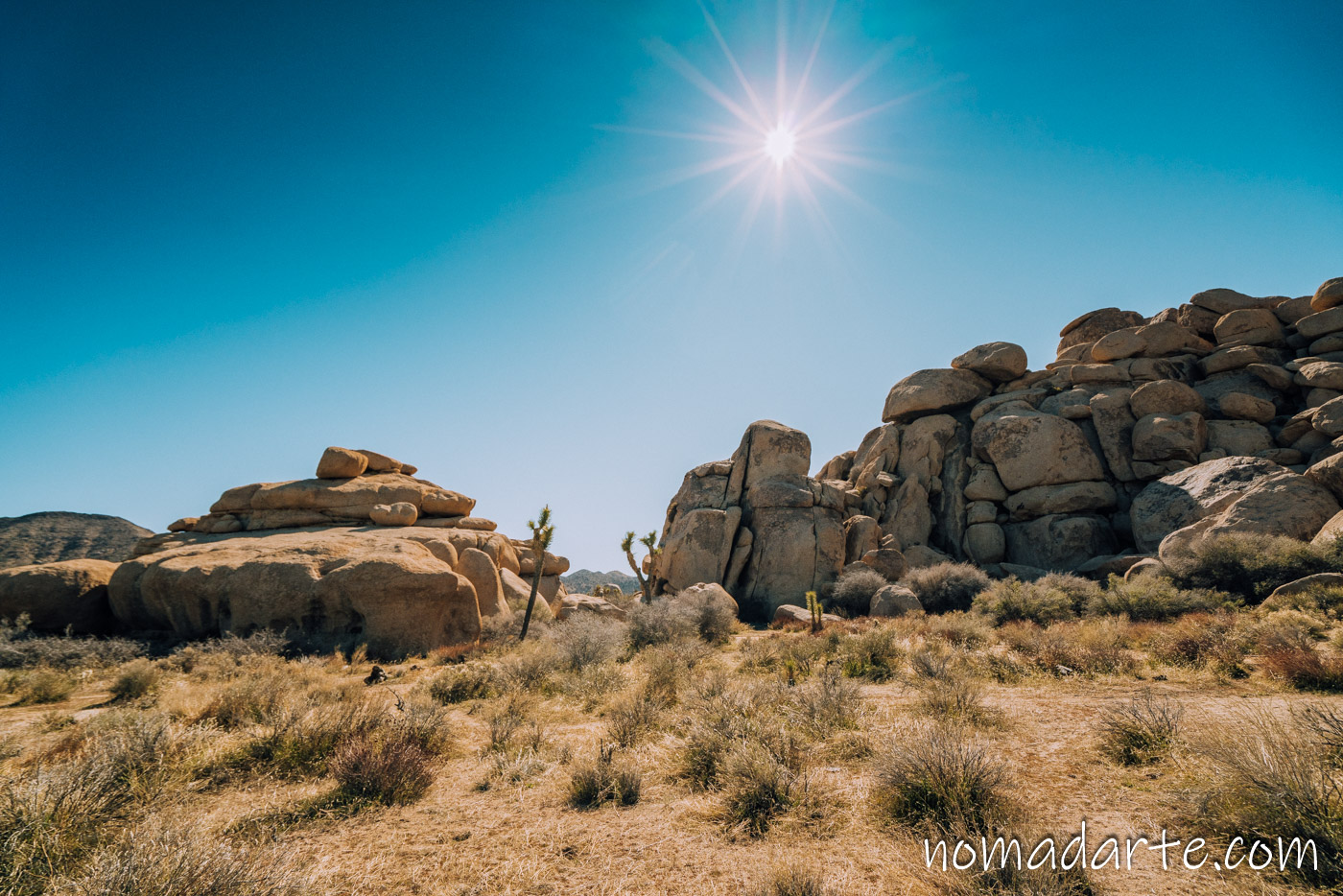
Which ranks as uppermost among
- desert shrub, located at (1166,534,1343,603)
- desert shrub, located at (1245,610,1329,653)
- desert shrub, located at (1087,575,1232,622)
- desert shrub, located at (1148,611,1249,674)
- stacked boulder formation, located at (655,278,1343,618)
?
stacked boulder formation, located at (655,278,1343,618)

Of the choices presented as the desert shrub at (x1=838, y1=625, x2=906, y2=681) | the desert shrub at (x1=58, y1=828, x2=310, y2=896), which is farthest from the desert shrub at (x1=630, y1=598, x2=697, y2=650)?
the desert shrub at (x1=58, y1=828, x2=310, y2=896)

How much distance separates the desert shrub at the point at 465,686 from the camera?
9.60m

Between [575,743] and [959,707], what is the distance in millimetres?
5707

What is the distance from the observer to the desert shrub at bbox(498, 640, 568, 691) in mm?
10414

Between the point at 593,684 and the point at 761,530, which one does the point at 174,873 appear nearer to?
the point at 593,684

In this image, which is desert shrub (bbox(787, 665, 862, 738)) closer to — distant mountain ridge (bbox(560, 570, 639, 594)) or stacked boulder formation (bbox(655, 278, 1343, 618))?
stacked boulder formation (bbox(655, 278, 1343, 618))

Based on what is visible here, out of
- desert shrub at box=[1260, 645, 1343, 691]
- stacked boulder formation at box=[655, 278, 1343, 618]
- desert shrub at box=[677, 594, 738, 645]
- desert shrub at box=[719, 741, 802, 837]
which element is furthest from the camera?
stacked boulder formation at box=[655, 278, 1343, 618]

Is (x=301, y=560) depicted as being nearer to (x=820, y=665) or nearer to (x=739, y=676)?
(x=739, y=676)

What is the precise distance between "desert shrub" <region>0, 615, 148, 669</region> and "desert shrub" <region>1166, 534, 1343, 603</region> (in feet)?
96.1

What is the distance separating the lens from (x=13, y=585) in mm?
13508

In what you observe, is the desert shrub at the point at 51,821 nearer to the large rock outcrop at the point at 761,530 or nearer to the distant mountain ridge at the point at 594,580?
the large rock outcrop at the point at 761,530

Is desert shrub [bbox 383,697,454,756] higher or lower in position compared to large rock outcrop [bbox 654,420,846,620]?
lower

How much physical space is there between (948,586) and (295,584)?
23.7 m

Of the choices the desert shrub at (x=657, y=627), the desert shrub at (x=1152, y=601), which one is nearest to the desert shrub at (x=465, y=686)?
the desert shrub at (x=657, y=627)
